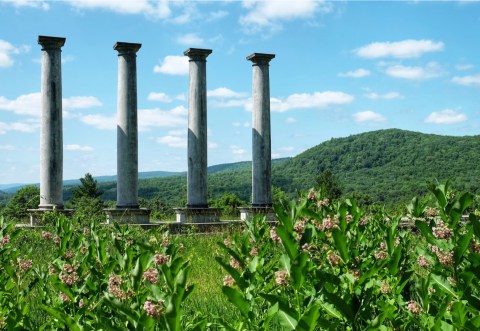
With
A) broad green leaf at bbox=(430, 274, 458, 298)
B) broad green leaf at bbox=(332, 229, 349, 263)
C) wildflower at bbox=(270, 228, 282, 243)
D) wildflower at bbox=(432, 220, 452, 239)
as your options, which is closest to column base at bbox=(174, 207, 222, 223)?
wildflower at bbox=(270, 228, 282, 243)

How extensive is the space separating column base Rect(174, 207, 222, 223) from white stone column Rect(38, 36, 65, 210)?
808cm

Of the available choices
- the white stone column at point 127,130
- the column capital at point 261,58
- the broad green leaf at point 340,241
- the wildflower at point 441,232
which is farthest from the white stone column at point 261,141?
the broad green leaf at point 340,241

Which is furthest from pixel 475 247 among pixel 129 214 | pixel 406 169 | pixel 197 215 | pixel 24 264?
pixel 406 169

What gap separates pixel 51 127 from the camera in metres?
38.3

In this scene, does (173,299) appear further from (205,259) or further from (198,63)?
(198,63)

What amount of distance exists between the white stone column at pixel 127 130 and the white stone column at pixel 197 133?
405 centimetres

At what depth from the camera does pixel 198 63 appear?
41719mm

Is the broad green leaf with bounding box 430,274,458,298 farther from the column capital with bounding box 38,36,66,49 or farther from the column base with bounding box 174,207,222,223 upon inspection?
the column capital with bounding box 38,36,66,49

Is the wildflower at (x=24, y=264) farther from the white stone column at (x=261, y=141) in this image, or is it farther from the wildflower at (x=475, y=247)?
the white stone column at (x=261, y=141)

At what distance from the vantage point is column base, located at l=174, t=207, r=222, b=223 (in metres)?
40.5

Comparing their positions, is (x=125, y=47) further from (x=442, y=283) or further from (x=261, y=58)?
(x=442, y=283)

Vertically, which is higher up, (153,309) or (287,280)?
(153,309)

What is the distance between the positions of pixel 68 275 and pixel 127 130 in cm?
3358

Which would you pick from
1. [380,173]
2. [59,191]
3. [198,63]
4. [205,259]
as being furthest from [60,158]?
[380,173]
